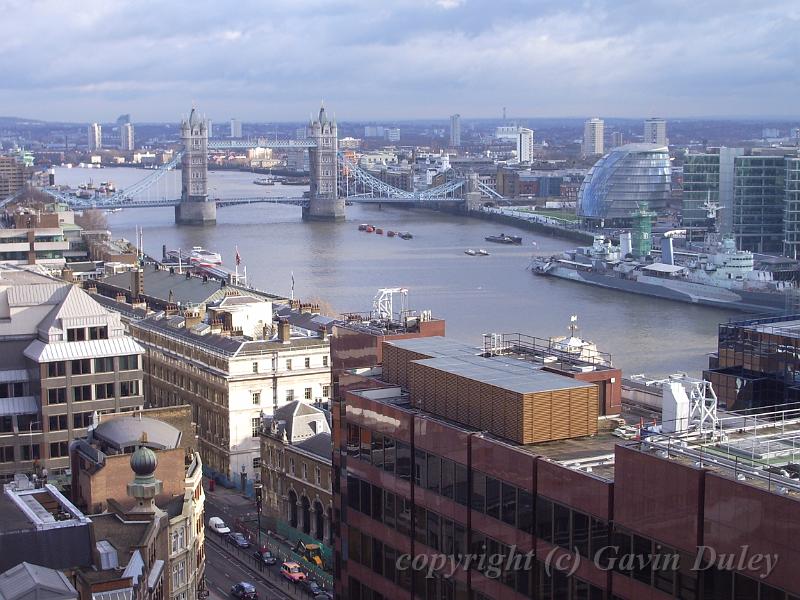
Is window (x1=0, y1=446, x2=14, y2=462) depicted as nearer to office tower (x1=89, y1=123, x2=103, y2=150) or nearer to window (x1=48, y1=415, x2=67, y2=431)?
window (x1=48, y1=415, x2=67, y2=431)

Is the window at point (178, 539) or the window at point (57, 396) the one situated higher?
the window at point (57, 396)

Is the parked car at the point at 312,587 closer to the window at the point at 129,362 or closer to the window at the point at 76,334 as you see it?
the window at the point at 129,362

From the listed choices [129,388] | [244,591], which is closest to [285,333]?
[129,388]

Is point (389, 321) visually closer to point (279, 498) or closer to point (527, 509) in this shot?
point (527, 509)

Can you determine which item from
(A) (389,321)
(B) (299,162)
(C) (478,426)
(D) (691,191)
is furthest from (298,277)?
(B) (299,162)

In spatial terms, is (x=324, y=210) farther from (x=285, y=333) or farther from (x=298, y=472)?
(x=298, y=472)

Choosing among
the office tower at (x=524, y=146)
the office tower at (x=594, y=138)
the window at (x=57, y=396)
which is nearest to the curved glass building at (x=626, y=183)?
the window at (x=57, y=396)

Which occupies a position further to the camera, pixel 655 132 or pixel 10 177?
pixel 655 132
